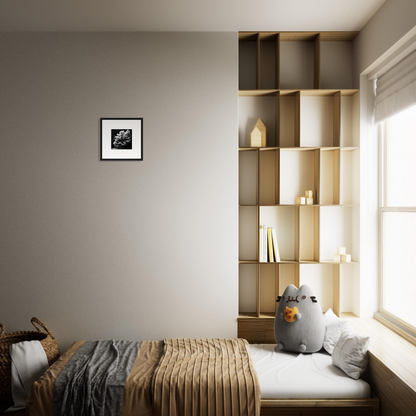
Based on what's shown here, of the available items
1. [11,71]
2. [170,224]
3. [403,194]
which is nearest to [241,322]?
[170,224]

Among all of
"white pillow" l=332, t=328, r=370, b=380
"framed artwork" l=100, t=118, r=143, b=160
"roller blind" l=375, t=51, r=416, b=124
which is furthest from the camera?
"framed artwork" l=100, t=118, r=143, b=160

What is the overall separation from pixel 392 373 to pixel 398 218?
1.11 m

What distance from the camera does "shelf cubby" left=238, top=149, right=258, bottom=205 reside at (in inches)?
124

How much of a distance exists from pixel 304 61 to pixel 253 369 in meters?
2.46

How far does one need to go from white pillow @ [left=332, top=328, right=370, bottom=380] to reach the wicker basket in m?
1.96

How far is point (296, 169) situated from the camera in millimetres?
3143

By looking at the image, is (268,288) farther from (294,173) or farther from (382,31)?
(382,31)

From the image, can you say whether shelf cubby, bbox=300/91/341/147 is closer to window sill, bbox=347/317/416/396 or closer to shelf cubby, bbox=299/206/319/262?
shelf cubby, bbox=299/206/319/262

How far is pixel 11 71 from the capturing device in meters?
2.95

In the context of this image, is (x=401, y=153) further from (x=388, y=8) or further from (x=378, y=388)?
(x=378, y=388)

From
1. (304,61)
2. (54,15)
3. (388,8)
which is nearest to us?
(388,8)

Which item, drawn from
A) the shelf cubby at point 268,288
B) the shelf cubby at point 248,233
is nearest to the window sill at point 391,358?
the shelf cubby at point 268,288

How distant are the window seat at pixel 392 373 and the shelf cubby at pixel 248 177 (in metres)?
1.34

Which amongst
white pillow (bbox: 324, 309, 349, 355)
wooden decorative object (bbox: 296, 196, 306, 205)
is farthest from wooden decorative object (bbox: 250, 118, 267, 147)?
white pillow (bbox: 324, 309, 349, 355)
